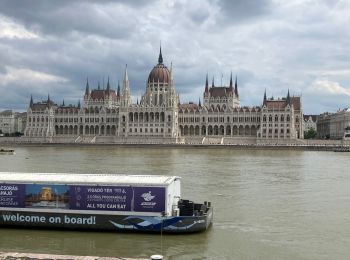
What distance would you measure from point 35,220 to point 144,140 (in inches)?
4484

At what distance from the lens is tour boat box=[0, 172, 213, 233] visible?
1886cm

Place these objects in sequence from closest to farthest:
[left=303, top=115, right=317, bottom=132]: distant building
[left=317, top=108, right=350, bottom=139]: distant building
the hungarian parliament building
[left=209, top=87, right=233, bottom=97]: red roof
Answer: the hungarian parliament building < [left=209, top=87, right=233, bottom=97]: red roof < [left=317, top=108, right=350, bottom=139]: distant building < [left=303, top=115, right=317, bottom=132]: distant building

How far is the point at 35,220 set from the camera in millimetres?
19516

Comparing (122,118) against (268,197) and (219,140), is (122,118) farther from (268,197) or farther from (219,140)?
(268,197)

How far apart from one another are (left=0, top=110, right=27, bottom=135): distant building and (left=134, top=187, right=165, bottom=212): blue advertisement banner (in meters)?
183

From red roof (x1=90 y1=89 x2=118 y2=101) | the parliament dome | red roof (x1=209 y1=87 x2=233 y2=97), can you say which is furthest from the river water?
red roof (x1=90 y1=89 x2=118 y2=101)

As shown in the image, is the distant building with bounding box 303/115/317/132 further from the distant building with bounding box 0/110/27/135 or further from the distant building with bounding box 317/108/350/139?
the distant building with bounding box 0/110/27/135

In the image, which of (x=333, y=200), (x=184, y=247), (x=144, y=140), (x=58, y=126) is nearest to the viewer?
(x=184, y=247)

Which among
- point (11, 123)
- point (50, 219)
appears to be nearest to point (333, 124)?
point (11, 123)

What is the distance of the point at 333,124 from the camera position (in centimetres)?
16562

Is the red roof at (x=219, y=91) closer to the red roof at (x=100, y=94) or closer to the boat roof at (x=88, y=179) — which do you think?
the red roof at (x=100, y=94)

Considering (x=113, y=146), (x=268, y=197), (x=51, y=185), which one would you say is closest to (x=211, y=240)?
(x=51, y=185)

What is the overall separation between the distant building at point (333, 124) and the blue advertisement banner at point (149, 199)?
136m

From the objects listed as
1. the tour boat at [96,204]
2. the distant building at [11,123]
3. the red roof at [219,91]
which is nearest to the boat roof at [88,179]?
the tour boat at [96,204]
